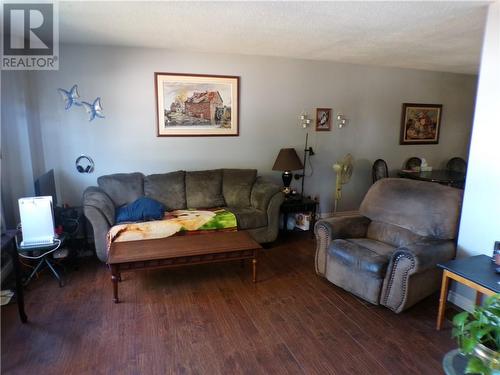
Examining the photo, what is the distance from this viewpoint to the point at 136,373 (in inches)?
80.1

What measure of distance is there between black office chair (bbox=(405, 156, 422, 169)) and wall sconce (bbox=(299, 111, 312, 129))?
2051 mm

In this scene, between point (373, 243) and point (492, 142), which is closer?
point (492, 142)

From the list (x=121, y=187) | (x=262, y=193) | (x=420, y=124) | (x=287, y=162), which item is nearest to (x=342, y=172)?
(x=287, y=162)

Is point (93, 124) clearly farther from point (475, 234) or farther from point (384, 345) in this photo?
point (475, 234)

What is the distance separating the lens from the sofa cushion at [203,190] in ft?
14.0

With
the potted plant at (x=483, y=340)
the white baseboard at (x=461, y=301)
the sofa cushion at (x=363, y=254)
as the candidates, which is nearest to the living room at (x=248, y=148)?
the white baseboard at (x=461, y=301)

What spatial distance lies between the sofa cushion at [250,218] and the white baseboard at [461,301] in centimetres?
205

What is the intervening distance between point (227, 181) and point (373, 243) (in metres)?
2.07

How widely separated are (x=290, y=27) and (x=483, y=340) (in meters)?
2.82

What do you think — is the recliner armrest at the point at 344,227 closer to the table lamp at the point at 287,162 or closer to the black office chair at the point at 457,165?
the table lamp at the point at 287,162

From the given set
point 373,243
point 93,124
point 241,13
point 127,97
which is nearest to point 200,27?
point 241,13

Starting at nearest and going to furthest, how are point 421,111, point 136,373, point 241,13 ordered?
point 136,373 → point 241,13 → point 421,111

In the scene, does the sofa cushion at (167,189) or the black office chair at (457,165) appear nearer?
the sofa cushion at (167,189)

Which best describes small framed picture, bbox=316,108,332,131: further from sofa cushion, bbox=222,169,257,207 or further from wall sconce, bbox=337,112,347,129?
sofa cushion, bbox=222,169,257,207
